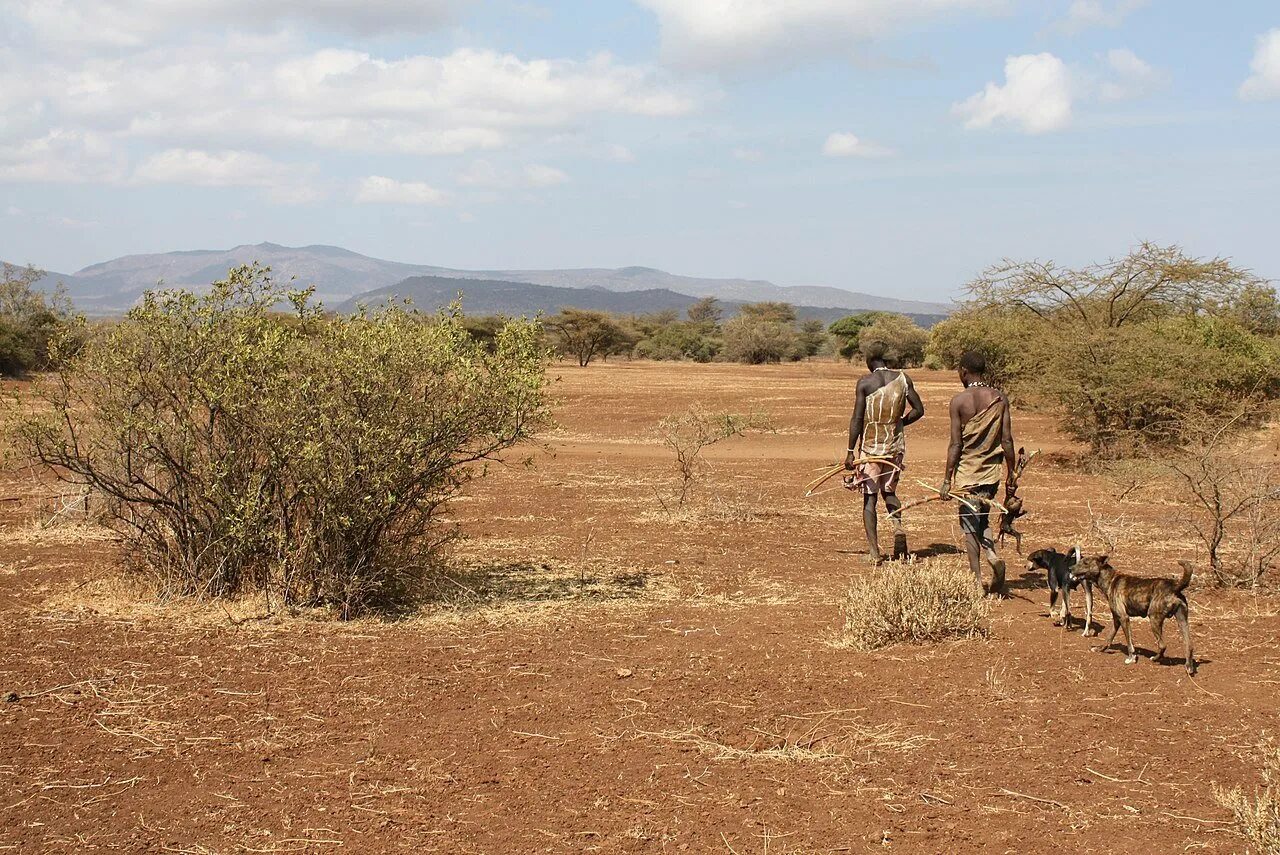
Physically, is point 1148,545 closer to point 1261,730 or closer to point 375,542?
point 1261,730

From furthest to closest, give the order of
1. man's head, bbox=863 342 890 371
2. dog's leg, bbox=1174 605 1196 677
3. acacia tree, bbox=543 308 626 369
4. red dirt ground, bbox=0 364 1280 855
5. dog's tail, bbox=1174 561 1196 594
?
acacia tree, bbox=543 308 626 369
man's head, bbox=863 342 890 371
dog's leg, bbox=1174 605 1196 677
dog's tail, bbox=1174 561 1196 594
red dirt ground, bbox=0 364 1280 855

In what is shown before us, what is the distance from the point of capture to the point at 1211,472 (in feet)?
29.5

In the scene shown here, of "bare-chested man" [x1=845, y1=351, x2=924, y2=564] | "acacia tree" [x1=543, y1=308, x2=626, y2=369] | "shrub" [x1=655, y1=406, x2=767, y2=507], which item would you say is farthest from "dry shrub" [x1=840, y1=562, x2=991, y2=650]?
"acacia tree" [x1=543, y1=308, x2=626, y2=369]

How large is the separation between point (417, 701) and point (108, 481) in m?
3.35

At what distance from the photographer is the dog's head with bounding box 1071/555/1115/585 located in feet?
22.1

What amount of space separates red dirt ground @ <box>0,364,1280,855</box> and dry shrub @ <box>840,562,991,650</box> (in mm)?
173

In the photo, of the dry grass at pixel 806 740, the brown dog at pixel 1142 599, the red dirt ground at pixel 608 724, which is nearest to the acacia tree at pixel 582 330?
the red dirt ground at pixel 608 724

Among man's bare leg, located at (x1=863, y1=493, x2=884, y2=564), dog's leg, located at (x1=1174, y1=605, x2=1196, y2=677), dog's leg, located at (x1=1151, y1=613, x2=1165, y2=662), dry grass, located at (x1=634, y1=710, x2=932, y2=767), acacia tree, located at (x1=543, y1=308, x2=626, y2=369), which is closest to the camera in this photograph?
dry grass, located at (x1=634, y1=710, x2=932, y2=767)

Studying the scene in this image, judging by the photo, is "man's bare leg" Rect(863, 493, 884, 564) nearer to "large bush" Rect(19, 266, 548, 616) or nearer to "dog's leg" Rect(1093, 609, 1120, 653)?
"dog's leg" Rect(1093, 609, 1120, 653)

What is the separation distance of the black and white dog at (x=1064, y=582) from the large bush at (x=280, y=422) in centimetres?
365

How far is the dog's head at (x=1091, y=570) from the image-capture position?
6734 millimetres

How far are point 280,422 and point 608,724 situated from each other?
11.3 ft

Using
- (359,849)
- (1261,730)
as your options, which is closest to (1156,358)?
(1261,730)

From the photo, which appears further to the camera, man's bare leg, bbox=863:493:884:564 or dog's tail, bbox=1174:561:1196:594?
man's bare leg, bbox=863:493:884:564
